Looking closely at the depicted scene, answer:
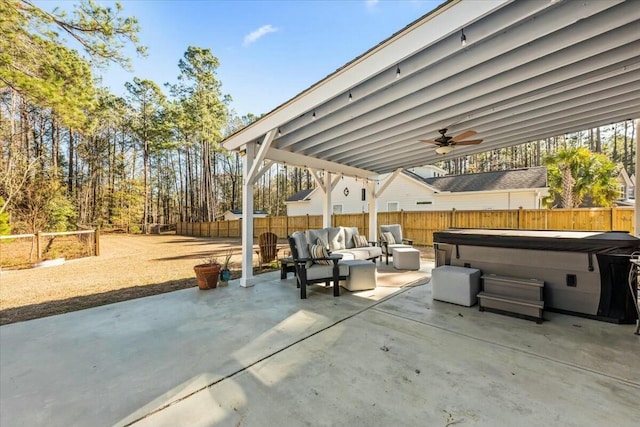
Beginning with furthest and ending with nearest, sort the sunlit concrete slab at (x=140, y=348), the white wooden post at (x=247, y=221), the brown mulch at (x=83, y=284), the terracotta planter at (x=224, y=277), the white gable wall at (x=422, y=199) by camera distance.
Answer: the white gable wall at (x=422, y=199) < the terracotta planter at (x=224, y=277) < the white wooden post at (x=247, y=221) < the brown mulch at (x=83, y=284) < the sunlit concrete slab at (x=140, y=348)

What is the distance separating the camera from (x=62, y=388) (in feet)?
7.09

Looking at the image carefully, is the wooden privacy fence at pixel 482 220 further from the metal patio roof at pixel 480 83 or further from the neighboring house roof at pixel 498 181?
the metal patio roof at pixel 480 83

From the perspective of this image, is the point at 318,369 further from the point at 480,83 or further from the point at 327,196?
the point at 327,196

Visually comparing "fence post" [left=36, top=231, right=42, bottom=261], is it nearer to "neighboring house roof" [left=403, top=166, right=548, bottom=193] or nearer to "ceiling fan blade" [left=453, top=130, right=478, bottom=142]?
"ceiling fan blade" [left=453, top=130, right=478, bottom=142]

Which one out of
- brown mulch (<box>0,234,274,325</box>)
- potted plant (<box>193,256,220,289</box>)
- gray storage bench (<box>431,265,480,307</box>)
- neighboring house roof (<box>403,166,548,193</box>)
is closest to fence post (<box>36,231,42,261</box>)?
brown mulch (<box>0,234,274,325</box>)

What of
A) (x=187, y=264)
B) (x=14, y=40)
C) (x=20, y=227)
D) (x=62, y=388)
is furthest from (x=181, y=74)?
(x=62, y=388)

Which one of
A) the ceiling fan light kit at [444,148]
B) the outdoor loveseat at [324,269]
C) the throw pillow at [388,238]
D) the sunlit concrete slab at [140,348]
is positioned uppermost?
the ceiling fan light kit at [444,148]

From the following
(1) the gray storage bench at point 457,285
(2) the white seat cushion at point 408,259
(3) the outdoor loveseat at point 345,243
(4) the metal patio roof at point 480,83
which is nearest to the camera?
(4) the metal patio roof at point 480,83

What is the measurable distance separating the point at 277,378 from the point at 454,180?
1439 cm

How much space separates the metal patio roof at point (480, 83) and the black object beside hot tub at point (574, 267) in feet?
6.87

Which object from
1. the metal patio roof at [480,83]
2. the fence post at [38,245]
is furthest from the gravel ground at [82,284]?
the metal patio roof at [480,83]

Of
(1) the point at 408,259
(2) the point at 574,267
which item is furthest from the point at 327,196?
(2) the point at 574,267

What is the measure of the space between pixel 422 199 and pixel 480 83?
1080 cm

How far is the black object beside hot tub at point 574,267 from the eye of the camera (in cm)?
326
